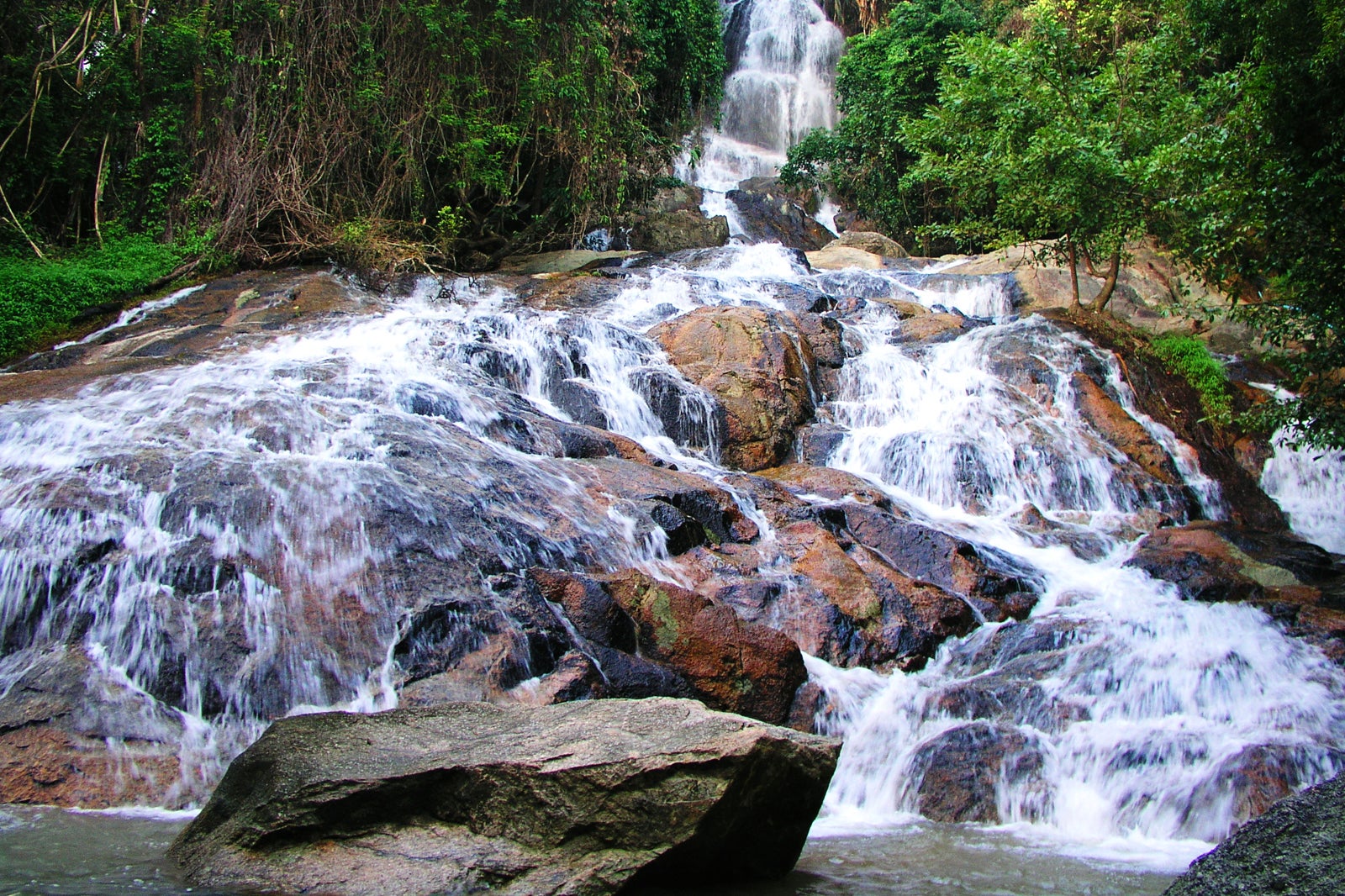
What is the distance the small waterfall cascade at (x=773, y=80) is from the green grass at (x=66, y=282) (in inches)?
661

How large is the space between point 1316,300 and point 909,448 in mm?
3779

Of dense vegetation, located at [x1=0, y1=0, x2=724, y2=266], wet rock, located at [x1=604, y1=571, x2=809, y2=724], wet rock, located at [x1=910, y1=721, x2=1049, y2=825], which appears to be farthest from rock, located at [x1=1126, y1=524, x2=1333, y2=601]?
dense vegetation, located at [x1=0, y1=0, x2=724, y2=266]

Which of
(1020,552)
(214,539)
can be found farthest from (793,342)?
(214,539)

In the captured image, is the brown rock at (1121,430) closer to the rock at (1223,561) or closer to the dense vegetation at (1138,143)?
the rock at (1223,561)

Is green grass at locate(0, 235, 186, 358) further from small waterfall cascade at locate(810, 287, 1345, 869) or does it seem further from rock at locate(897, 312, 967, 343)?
rock at locate(897, 312, 967, 343)

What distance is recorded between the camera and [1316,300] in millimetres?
6973

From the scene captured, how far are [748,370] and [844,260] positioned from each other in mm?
8163

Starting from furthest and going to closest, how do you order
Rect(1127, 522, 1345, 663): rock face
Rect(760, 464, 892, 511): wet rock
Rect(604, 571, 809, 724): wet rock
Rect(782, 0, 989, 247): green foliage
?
Rect(782, 0, 989, 247): green foliage < Rect(760, 464, 892, 511): wet rock < Rect(1127, 522, 1345, 663): rock face < Rect(604, 571, 809, 724): wet rock

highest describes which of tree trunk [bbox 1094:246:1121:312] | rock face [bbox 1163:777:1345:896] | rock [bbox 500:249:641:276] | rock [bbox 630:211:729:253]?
rock [bbox 630:211:729:253]

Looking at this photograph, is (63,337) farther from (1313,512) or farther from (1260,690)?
(1313,512)

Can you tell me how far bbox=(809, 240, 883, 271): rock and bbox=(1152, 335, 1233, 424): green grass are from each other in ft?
18.6

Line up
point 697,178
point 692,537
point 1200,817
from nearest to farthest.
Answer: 1. point 1200,817
2. point 692,537
3. point 697,178

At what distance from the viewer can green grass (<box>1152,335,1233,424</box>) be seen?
11.8m

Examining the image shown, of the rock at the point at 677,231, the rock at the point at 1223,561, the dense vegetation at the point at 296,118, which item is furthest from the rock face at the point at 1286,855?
the rock at the point at 677,231
